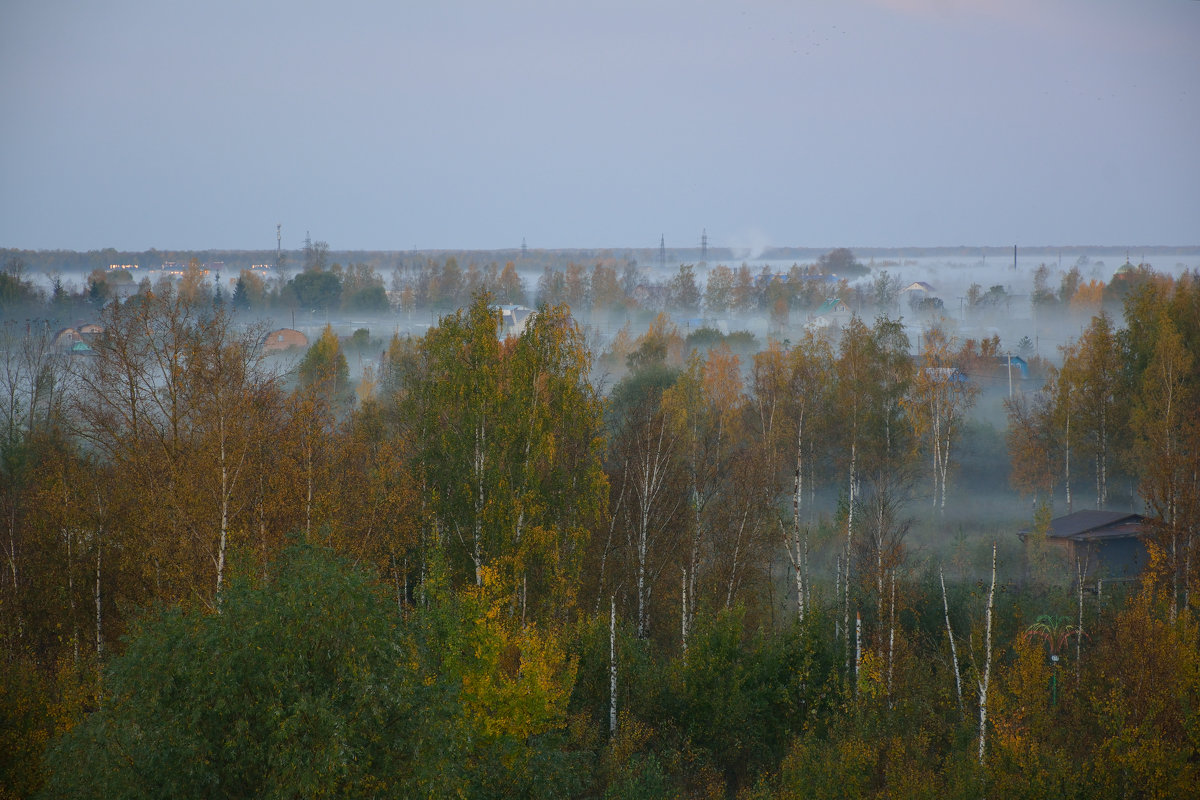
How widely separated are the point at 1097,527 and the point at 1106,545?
2.95 feet

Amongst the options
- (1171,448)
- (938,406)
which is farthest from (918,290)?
(1171,448)

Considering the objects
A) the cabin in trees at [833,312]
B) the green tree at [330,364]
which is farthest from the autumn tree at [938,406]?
the cabin in trees at [833,312]

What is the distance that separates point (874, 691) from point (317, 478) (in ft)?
42.6

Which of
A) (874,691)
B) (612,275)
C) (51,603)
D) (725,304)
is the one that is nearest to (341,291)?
(612,275)

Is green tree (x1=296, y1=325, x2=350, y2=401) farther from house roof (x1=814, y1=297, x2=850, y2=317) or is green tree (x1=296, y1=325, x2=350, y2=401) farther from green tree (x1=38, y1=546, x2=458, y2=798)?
house roof (x1=814, y1=297, x2=850, y2=317)

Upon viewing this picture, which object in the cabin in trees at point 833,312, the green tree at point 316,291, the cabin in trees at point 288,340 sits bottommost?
the cabin in trees at point 288,340

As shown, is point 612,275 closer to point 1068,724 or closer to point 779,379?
point 779,379

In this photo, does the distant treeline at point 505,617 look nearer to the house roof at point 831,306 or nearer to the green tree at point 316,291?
the house roof at point 831,306

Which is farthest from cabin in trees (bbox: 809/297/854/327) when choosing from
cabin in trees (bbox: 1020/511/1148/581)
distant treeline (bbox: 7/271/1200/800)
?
cabin in trees (bbox: 1020/511/1148/581)

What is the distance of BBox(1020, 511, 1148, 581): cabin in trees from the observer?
1108 inches

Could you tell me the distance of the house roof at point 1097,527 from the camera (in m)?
29.0

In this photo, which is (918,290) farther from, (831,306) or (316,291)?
(316,291)

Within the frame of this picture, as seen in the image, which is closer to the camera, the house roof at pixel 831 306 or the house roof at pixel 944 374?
the house roof at pixel 944 374

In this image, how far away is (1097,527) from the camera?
97.2ft
